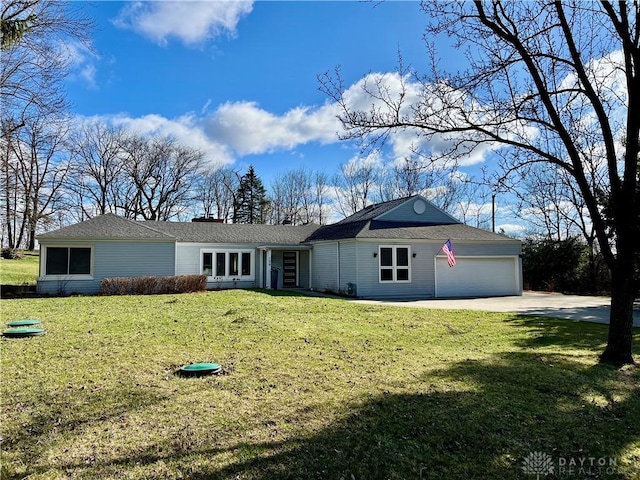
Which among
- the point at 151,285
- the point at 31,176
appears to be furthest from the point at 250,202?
the point at 151,285

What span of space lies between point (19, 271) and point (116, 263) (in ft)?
39.3

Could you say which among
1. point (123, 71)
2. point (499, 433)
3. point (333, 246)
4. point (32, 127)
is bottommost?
point (499, 433)

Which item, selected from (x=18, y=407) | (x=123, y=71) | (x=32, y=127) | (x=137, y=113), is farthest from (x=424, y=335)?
(x=137, y=113)

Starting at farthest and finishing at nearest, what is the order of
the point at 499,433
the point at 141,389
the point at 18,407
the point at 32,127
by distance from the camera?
the point at 32,127 < the point at 141,389 < the point at 18,407 < the point at 499,433

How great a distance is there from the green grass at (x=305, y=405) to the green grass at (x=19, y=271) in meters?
16.5

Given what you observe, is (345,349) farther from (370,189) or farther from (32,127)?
(370,189)

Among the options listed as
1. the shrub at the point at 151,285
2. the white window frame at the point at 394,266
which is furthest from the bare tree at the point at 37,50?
the white window frame at the point at 394,266

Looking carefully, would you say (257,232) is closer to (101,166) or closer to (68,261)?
(68,261)

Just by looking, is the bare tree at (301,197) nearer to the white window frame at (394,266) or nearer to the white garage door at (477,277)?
the white garage door at (477,277)

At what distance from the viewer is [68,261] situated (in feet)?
57.7

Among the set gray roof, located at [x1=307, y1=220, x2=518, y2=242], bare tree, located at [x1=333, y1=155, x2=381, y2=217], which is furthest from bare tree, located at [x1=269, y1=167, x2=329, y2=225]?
gray roof, located at [x1=307, y1=220, x2=518, y2=242]

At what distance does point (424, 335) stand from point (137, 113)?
29.6 metres

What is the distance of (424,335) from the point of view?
351 inches

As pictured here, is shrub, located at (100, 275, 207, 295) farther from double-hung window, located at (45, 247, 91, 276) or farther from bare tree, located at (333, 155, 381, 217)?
bare tree, located at (333, 155, 381, 217)
